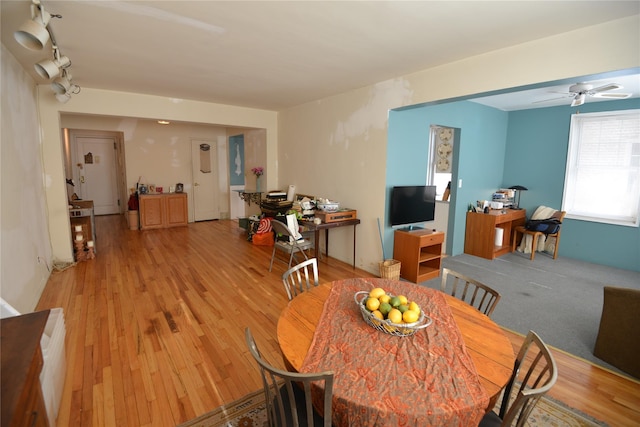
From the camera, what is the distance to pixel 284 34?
2.51m

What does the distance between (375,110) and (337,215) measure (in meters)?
1.51

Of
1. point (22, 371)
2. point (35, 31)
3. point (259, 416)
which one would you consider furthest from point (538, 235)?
point (35, 31)

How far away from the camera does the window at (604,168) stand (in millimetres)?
4770

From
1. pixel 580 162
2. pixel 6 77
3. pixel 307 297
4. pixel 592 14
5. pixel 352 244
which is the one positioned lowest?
pixel 352 244

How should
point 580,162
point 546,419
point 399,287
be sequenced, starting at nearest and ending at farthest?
1. point 546,419
2. point 399,287
3. point 580,162

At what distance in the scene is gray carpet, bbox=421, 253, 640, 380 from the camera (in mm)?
2883

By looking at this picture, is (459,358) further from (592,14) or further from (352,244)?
(352,244)

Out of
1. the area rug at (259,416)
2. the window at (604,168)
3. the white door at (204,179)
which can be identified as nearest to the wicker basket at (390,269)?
the area rug at (259,416)

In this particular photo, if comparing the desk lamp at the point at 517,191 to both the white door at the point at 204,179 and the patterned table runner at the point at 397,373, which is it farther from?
the white door at the point at 204,179

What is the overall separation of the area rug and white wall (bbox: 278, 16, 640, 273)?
2.38 m

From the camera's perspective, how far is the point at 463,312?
1753 mm

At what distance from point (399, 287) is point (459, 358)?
2.56 feet

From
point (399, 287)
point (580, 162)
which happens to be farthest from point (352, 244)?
point (580, 162)

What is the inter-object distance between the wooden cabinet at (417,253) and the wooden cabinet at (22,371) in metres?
3.60
